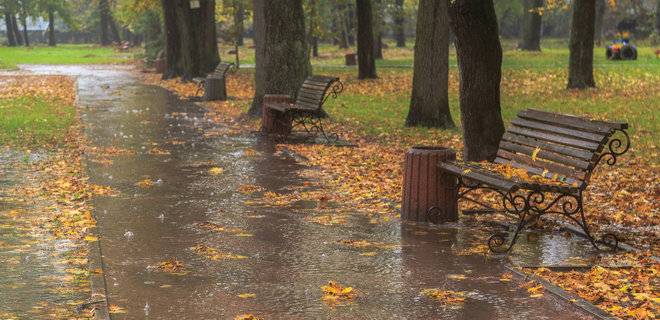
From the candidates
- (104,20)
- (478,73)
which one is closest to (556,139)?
(478,73)

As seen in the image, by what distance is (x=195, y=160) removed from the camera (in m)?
14.6

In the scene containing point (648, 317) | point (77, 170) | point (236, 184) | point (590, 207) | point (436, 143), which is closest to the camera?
point (648, 317)

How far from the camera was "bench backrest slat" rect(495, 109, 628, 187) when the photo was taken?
872 cm

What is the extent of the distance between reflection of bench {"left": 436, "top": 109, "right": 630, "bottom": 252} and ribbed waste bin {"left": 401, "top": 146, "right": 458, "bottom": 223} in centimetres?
9

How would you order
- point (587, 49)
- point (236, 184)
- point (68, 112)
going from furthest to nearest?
point (587, 49)
point (68, 112)
point (236, 184)

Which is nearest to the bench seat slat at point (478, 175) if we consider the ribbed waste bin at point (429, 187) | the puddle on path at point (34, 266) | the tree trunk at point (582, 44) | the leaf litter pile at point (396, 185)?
the ribbed waste bin at point (429, 187)

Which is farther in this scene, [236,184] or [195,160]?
[195,160]

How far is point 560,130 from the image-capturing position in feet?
30.6

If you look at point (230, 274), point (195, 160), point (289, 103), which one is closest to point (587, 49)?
point (289, 103)

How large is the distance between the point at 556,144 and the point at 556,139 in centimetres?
20

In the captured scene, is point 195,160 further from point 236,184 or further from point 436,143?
point 436,143

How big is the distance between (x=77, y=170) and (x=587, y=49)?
17.5m

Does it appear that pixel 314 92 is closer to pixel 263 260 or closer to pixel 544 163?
pixel 544 163

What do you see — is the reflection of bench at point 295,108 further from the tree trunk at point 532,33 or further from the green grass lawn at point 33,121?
the tree trunk at point 532,33
